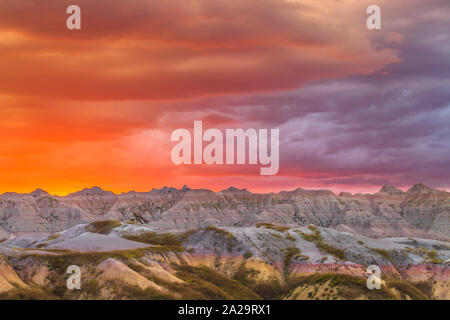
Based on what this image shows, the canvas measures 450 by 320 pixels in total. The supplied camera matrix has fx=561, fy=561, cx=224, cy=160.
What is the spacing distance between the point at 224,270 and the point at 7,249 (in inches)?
2544

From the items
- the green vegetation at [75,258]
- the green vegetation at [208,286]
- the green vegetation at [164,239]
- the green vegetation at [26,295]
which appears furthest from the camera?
the green vegetation at [164,239]

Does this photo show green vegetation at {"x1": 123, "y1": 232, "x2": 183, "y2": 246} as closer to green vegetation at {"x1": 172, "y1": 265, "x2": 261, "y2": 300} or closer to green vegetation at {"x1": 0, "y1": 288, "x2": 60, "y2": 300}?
green vegetation at {"x1": 172, "y1": 265, "x2": 261, "y2": 300}

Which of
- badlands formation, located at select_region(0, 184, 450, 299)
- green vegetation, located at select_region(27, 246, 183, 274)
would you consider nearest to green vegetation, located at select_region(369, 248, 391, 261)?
badlands formation, located at select_region(0, 184, 450, 299)

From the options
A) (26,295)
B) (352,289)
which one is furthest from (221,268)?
(26,295)

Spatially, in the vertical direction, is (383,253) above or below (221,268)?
above

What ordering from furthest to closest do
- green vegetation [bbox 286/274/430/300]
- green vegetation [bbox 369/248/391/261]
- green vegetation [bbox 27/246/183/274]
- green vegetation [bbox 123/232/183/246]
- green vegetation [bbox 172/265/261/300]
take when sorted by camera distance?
green vegetation [bbox 123/232/183/246] → green vegetation [bbox 369/248/391/261] → green vegetation [bbox 27/246/183/274] → green vegetation [bbox 172/265/261/300] → green vegetation [bbox 286/274/430/300]

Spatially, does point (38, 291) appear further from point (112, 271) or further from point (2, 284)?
point (112, 271)

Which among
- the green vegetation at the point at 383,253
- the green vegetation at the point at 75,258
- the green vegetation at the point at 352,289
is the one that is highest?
the green vegetation at the point at 75,258

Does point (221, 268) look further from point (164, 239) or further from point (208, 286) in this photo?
point (208, 286)

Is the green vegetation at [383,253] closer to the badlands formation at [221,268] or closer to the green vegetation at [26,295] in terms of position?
the badlands formation at [221,268]

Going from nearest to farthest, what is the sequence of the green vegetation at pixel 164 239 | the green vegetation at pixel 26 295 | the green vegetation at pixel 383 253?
the green vegetation at pixel 26 295
the green vegetation at pixel 383 253
the green vegetation at pixel 164 239

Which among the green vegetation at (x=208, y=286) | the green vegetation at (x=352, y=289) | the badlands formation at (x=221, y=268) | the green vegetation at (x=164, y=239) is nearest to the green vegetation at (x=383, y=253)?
the badlands formation at (x=221, y=268)
